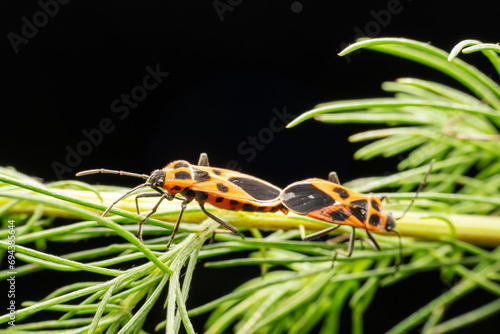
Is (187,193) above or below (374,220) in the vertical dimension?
above

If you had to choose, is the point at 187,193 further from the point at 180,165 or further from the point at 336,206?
the point at 336,206

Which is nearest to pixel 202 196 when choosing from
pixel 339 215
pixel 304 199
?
pixel 304 199

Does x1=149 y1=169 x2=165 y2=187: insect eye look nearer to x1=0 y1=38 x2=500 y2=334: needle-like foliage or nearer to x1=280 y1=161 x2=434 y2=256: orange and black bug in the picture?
x1=0 y1=38 x2=500 y2=334: needle-like foliage

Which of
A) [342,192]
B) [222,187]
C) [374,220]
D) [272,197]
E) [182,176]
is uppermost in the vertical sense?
[182,176]

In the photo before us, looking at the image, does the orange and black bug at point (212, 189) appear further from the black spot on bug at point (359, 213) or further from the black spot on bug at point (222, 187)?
the black spot on bug at point (359, 213)

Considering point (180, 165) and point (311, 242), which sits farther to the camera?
point (180, 165)

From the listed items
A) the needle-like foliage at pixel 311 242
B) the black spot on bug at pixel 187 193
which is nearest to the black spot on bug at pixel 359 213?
the needle-like foliage at pixel 311 242

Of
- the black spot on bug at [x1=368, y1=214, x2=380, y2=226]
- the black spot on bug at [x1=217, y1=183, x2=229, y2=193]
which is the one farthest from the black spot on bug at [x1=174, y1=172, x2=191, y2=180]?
the black spot on bug at [x1=368, y1=214, x2=380, y2=226]
